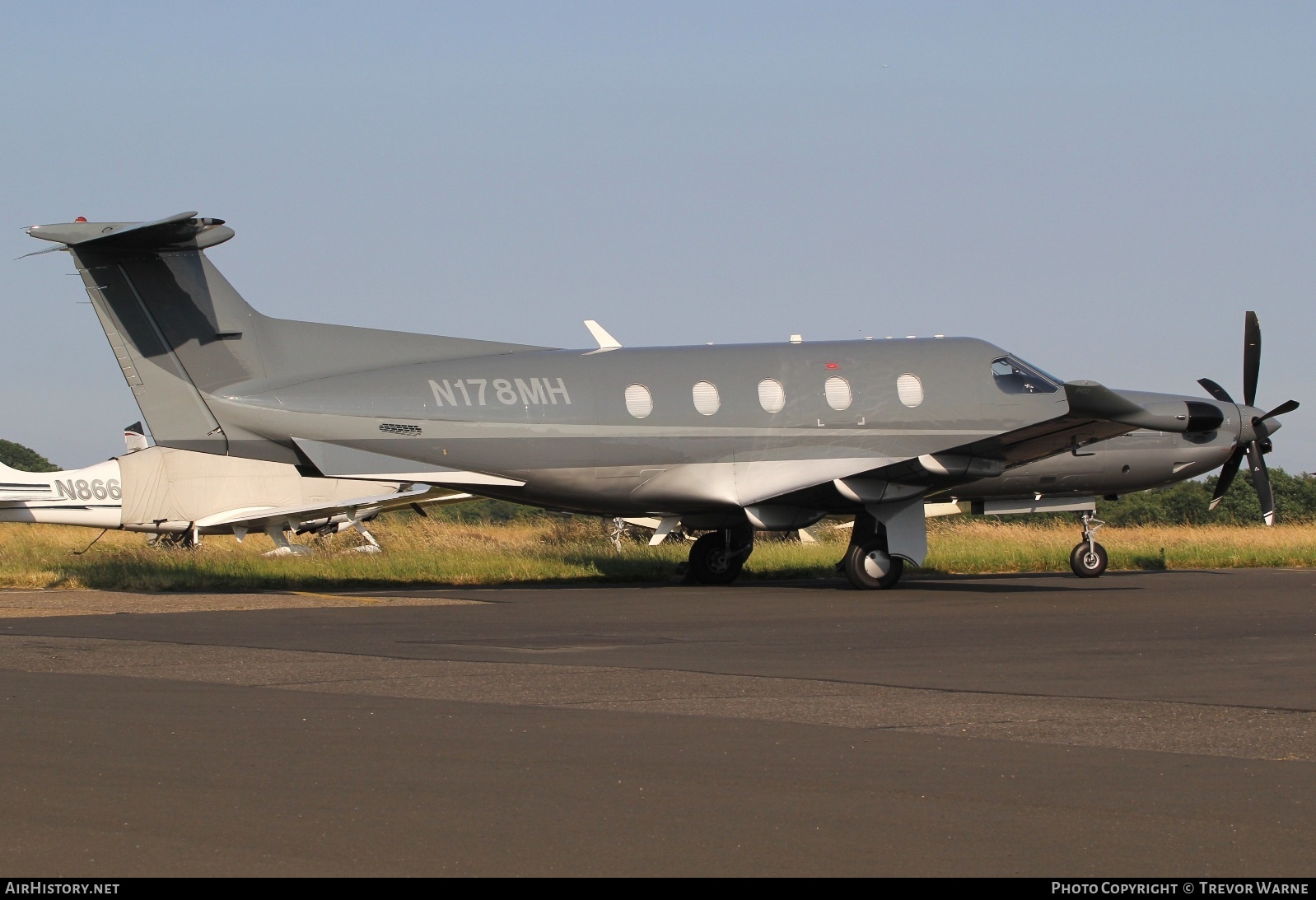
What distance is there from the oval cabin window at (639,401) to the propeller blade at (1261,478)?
10.7 metres

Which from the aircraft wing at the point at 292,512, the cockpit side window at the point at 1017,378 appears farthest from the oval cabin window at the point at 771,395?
the aircraft wing at the point at 292,512

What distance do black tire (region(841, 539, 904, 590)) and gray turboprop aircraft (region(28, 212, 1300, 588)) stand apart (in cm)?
3

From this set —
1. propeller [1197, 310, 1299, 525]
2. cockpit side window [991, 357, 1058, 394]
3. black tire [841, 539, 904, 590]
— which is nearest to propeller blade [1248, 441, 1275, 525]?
propeller [1197, 310, 1299, 525]

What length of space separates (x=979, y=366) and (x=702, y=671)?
11.8 metres

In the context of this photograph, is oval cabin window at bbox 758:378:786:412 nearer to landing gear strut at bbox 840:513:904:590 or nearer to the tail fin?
landing gear strut at bbox 840:513:904:590

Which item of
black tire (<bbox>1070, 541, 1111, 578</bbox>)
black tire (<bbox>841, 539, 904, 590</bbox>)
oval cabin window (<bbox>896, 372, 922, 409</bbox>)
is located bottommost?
black tire (<bbox>1070, 541, 1111, 578</bbox>)

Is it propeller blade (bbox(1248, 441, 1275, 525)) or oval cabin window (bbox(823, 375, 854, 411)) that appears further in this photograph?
propeller blade (bbox(1248, 441, 1275, 525))

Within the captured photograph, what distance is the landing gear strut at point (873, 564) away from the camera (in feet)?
65.6

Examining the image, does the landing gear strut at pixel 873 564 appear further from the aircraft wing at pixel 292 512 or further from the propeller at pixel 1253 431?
the aircraft wing at pixel 292 512

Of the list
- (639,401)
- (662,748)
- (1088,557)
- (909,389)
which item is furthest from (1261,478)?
(662,748)

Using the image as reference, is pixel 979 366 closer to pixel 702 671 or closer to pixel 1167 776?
pixel 702 671

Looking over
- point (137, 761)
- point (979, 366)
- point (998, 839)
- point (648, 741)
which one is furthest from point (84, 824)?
point (979, 366)

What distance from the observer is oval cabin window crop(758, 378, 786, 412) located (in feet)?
66.2

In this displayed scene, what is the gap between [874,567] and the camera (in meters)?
20.0
